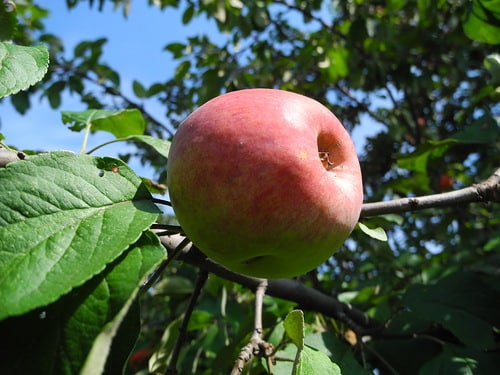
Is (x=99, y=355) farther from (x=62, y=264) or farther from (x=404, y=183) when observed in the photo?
(x=404, y=183)

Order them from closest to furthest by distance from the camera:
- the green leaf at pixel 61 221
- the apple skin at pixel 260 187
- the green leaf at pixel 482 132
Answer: the green leaf at pixel 61 221, the apple skin at pixel 260 187, the green leaf at pixel 482 132

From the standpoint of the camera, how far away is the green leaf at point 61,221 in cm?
57

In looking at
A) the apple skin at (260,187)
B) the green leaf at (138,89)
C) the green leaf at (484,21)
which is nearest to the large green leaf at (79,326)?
the apple skin at (260,187)

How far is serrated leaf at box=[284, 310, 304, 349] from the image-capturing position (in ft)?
2.40

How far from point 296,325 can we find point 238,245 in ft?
0.54

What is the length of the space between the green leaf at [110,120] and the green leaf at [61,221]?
0.58 meters

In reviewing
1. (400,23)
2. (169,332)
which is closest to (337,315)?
(169,332)

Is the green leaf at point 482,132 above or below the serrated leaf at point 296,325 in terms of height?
above

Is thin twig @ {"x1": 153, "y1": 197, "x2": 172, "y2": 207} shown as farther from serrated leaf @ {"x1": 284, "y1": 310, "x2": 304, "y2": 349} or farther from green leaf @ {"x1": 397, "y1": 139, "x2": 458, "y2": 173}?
green leaf @ {"x1": 397, "y1": 139, "x2": 458, "y2": 173}

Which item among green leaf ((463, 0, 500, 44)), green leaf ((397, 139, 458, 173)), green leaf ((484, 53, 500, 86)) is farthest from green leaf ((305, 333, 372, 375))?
green leaf ((463, 0, 500, 44))

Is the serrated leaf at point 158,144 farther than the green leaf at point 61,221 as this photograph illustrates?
Yes

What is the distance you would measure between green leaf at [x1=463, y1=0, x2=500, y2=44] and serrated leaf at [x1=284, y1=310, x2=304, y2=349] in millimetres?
1190

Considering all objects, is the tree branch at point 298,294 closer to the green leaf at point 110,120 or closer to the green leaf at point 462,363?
the green leaf at point 462,363

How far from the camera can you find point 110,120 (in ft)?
4.52
